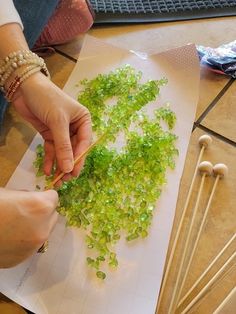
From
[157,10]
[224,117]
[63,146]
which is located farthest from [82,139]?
[157,10]

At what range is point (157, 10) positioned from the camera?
116 cm

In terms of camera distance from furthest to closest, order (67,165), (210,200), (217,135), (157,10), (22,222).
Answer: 1. (157,10)
2. (217,135)
3. (210,200)
4. (67,165)
5. (22,222)

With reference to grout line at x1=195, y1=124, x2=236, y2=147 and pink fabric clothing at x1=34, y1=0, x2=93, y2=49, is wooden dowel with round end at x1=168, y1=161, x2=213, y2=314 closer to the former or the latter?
grout line at x1=195, y1=124, x2=236, y2=147

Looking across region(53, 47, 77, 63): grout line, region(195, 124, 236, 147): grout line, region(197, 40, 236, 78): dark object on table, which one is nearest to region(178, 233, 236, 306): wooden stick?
region(195, 124, 236, 147): grout line

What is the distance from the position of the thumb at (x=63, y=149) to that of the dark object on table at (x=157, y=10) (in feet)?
1.80

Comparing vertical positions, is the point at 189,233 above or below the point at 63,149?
below

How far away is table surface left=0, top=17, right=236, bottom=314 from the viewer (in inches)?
27.5

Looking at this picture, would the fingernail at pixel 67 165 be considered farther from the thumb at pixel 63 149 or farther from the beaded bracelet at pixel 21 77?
the beaded bracelet at pixel 21 77

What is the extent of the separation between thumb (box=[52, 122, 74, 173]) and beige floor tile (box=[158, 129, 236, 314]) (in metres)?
0.23

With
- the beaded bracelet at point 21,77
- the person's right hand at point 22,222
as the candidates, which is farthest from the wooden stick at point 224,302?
the beaded bracelet at point 21,77

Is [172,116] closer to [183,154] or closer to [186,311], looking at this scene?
[183,154]

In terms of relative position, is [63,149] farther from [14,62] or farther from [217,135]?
[217,135]

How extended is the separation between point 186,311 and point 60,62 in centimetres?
67

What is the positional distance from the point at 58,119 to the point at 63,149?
0.18 feet
